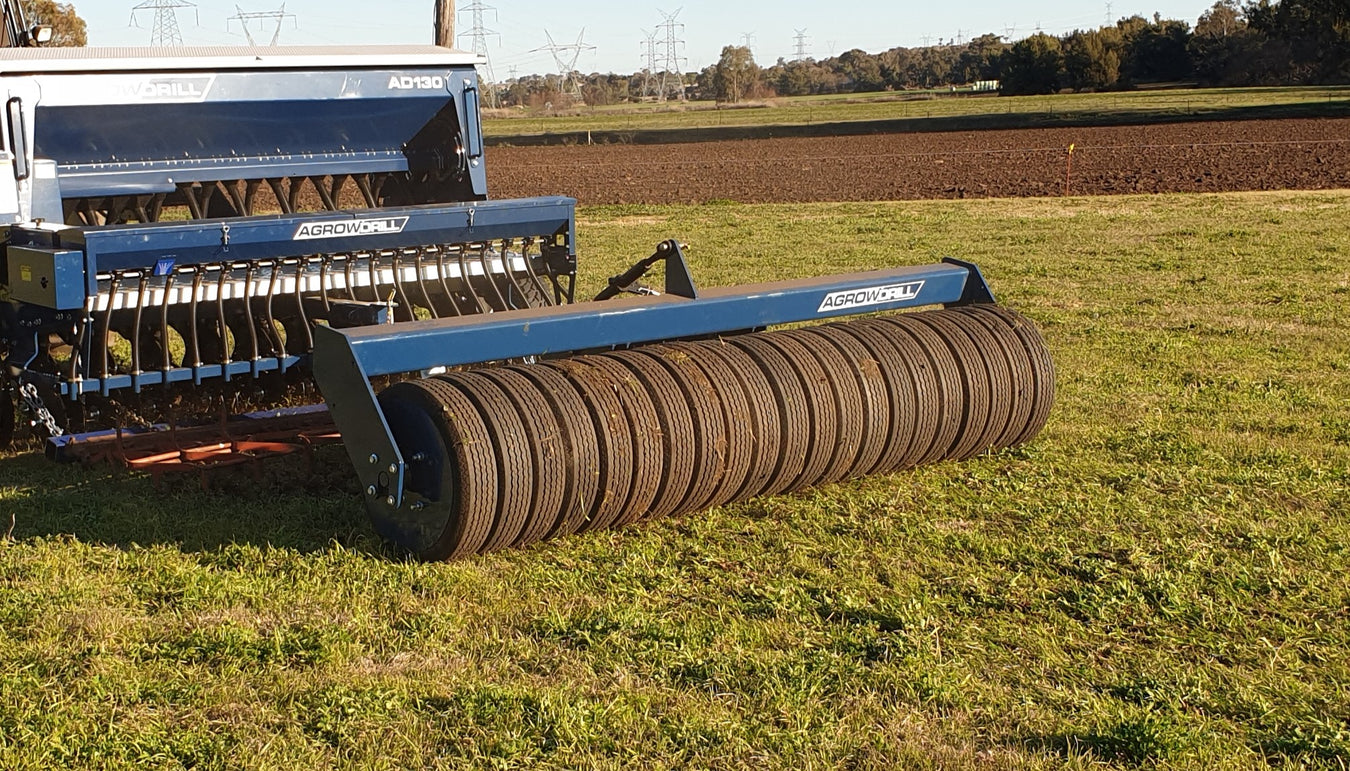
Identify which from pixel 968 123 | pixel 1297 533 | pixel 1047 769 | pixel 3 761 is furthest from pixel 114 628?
pixel 968 123

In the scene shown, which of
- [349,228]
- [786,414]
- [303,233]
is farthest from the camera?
[349,228]

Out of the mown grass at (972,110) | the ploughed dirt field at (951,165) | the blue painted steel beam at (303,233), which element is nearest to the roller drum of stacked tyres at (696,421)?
the blue painted steel beam at (303,233)

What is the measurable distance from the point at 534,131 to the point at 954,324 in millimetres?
56054

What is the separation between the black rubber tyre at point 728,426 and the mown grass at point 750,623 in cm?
15

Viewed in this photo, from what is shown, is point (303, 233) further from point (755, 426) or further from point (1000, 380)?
point (1000, 380)

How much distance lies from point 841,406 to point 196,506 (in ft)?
8.60

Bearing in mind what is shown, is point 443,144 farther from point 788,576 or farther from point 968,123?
point 968,123

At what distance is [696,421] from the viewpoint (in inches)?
205

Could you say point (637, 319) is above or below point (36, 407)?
above

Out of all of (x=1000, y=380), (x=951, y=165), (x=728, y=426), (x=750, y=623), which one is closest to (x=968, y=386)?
(x=1000, y=380)

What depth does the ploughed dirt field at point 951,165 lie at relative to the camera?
2331 centimetres

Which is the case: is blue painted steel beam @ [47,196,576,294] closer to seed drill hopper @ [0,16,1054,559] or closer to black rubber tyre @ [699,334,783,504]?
seed drill hopper @ [0,16,1054,559]

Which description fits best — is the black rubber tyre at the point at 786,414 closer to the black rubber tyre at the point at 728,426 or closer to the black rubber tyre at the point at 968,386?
the black rubber tyre at the point at 728,426

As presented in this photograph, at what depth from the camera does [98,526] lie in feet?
17.6
